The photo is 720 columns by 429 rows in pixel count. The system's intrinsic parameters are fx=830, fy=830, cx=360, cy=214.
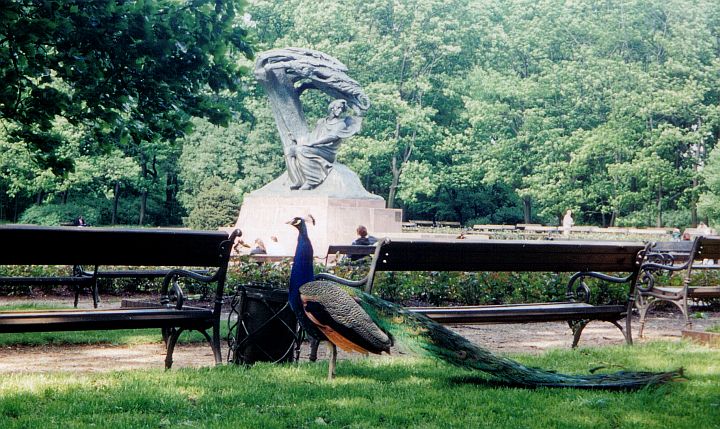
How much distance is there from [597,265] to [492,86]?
3362 cm

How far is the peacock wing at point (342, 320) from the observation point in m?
4.62

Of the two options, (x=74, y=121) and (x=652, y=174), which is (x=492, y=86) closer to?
(x=652, y=174)

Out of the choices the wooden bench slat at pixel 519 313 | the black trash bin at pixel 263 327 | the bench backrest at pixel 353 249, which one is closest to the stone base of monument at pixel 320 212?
the bench backrest at pixel 353 249

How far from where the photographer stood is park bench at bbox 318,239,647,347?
19.8ft

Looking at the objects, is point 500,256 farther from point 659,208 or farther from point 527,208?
point 527,208

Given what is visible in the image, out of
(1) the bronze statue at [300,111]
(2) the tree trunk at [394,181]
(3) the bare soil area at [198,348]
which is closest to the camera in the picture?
(3) the bare soil area at [198,348]

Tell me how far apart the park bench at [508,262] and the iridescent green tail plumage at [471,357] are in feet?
2.49

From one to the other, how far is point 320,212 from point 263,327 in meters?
13.8

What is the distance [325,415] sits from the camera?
396 centimetres

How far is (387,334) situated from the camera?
4.89 metres

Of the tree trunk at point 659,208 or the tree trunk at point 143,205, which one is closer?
the tree trunk at point 659,208

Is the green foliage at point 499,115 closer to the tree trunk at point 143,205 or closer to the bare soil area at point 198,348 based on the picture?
the tree trunk at point 143,205

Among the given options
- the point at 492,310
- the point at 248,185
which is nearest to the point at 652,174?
the point at 248,185

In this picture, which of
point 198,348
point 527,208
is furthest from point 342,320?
point 527,208
